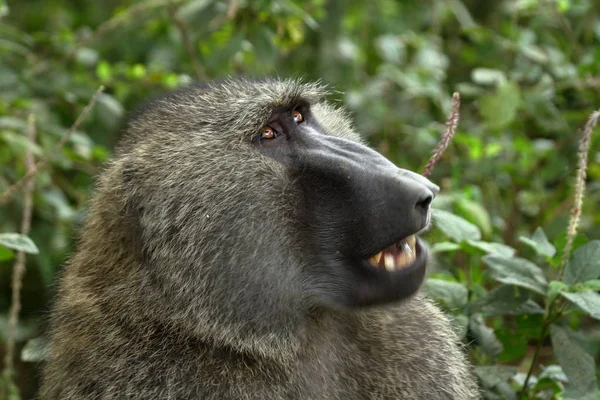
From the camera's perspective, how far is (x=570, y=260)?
3.07m

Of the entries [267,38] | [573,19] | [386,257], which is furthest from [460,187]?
[386,257]

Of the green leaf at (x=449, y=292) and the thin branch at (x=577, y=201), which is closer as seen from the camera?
the thin branch at (x=577, y=201)

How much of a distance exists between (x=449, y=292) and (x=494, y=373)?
358mm

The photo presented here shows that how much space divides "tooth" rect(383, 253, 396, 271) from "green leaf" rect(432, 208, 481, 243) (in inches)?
24.9

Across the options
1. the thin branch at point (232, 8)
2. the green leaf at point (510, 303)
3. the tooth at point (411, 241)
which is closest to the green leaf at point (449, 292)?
the green leaf at point (510, 303)

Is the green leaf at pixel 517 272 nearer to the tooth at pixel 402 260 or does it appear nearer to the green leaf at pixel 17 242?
the tooth at pixel 402 260

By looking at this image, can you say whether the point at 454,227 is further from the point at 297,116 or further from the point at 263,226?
the point at 263,226

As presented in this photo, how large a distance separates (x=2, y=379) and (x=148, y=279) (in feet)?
4.65

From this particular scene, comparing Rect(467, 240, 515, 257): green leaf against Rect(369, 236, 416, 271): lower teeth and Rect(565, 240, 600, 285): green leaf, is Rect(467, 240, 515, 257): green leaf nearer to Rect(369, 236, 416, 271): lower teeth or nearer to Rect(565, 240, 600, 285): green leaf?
Rect(565, 240, 600, 285): green leaf

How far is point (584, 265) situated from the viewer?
3.02 meters

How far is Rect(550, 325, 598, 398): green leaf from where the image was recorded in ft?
9.57

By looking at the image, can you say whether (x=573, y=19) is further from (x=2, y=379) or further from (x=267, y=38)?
(x=2, y=379)

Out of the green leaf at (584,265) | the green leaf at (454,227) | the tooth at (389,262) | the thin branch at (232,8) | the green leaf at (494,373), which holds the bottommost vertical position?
the green leaf at (494,373)

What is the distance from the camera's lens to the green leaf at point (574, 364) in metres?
2.92
